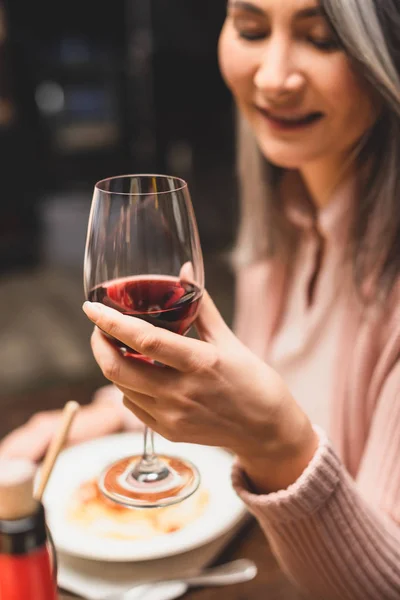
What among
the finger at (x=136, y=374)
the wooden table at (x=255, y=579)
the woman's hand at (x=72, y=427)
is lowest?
the wooden table at (x=255, y=579)

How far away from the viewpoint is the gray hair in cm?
100

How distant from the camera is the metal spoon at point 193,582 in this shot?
0.86m

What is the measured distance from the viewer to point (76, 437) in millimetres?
1255

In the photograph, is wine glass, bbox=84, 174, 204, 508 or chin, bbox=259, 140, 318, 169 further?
chin, bbox=259, 140, 318, 169

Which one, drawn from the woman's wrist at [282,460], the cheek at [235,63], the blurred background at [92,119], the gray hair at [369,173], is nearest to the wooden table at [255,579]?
the woman's wrist at [282,460]

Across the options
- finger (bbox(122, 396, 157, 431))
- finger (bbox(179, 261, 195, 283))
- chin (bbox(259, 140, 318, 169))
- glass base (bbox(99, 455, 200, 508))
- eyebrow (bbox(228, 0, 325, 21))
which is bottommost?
glass base (bbox(99, 455, 200, 508))

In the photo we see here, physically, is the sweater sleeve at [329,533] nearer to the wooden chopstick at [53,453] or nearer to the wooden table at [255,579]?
the wooden table at [255,579]

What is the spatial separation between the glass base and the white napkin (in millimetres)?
145

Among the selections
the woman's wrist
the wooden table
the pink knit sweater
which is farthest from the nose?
the wooden table

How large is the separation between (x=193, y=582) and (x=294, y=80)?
0.78 m

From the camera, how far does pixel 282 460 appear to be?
0.88m

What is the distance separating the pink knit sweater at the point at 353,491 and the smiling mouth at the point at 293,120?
0.30 meters

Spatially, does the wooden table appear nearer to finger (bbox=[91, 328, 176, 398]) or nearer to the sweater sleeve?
the sweater sleeve

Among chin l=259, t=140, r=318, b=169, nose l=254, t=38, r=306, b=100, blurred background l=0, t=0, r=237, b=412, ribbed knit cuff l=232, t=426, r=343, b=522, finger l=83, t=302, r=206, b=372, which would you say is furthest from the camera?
blurred background l=0, t=0, r=237, b=412
